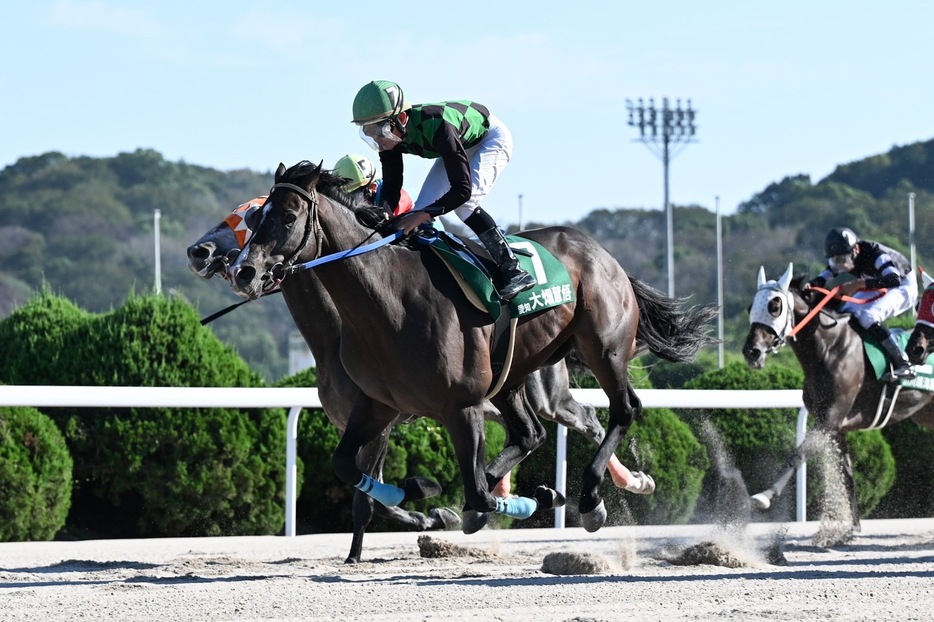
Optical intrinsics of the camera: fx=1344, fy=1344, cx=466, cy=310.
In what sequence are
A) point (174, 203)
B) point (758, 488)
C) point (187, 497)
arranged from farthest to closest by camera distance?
point (174, 203)
point (758, 488)
point (187, 497)

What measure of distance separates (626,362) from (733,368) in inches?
162

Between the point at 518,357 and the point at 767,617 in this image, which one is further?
the point at 518,357

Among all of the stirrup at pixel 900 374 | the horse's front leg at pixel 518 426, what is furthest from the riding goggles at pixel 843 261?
the horse's front leg at pixel 518 426

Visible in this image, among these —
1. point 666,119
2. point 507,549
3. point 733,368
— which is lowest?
point 507,549

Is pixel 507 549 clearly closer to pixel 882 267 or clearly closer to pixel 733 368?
pixel 882 267

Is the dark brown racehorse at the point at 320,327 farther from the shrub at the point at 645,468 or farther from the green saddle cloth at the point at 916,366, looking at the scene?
the green saddle cloth at the point at 916,366

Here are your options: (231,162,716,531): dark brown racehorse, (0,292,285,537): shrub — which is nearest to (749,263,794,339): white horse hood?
(231,162,716,531): dark brown racehorse

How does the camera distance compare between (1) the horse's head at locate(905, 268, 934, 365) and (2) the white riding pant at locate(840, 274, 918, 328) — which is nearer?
(1) the horse's head at locate(905, 268, 934, 365)

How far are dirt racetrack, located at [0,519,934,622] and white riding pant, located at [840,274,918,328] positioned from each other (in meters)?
1.27

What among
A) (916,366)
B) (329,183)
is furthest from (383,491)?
(916,366)

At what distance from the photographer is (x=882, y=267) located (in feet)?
25.4

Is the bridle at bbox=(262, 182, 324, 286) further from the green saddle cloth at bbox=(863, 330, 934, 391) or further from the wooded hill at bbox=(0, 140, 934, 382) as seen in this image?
the wooded hill at bbox=(0, 140, 934, 382)

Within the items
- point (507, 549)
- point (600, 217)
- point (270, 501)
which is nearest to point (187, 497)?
point (270, 501)

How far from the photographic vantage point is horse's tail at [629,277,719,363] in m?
6.31
